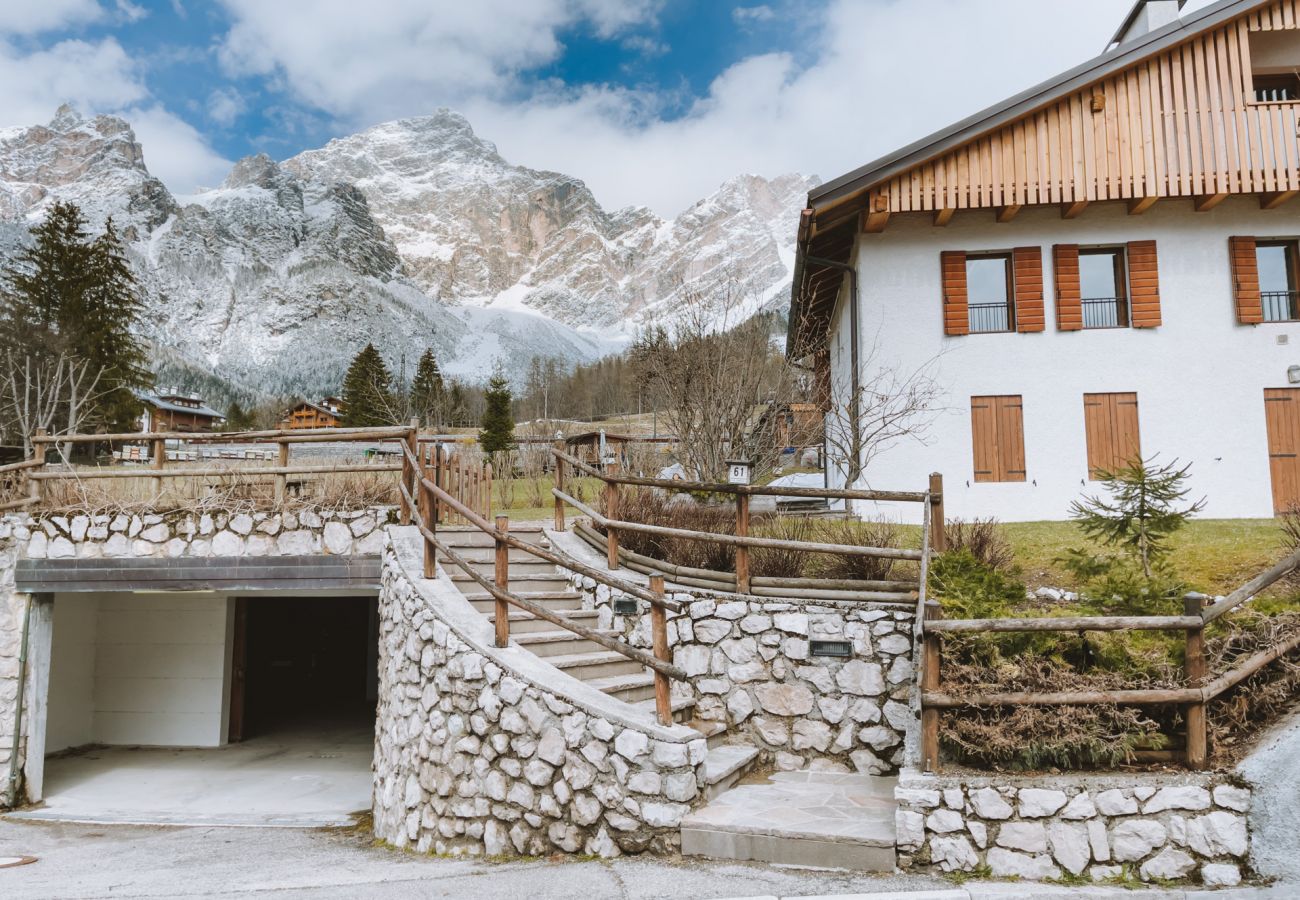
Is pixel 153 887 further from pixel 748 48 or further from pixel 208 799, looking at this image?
pixel 748 48

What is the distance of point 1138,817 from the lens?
4848 millimetres

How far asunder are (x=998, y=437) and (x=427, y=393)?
3504cm

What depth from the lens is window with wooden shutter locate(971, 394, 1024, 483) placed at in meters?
13.8

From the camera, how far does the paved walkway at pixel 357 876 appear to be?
4.88 metres

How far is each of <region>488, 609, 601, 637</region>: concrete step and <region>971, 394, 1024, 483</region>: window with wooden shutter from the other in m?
7.89

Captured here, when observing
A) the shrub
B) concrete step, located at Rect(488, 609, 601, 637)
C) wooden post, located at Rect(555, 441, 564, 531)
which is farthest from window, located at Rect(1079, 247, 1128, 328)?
concrete step, located at Rect(488, 609, 601, 637)

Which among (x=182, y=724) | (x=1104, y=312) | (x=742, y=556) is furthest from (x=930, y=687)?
(x=1104, y=312)

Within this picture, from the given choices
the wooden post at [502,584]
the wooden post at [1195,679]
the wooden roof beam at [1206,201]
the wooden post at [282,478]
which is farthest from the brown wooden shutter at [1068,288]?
the wooden post at [282,478]

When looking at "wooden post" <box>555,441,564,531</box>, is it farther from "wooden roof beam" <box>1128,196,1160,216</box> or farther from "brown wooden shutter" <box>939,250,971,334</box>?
"wooden roof beam" <box>1128,196,1160,216</box>

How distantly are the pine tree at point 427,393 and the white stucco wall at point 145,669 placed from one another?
93.6 feet

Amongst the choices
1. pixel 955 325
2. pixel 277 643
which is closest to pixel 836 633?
pixel 955 325

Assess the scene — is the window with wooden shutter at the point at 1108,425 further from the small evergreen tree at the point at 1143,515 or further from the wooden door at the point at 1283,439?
the small evergreen tree at the point at 1143,515

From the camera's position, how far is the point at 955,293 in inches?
552

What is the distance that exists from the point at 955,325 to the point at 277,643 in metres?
12.0
